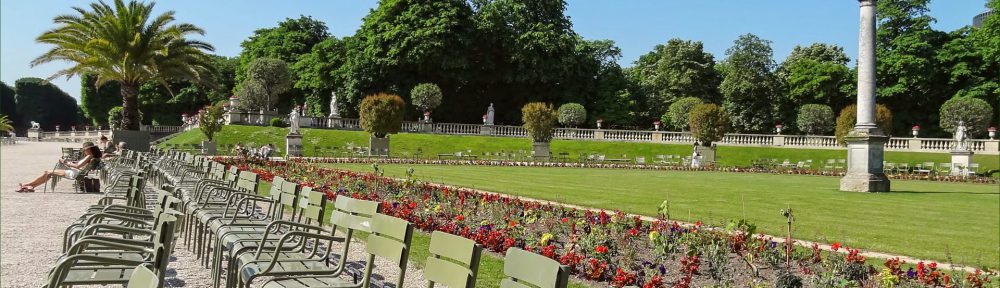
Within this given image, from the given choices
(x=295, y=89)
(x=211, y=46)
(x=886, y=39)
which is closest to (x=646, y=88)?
(x=886, y=39)

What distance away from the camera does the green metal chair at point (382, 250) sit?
14.4ft

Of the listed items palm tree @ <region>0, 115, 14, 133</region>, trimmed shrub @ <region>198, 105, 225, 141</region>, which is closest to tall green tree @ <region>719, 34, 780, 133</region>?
trimmed shrub @ <region>198, 105, 225, 141</region>

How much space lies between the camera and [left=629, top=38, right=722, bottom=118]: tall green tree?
59.3 metres

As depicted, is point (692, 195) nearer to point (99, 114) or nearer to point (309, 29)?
point (309, 29)

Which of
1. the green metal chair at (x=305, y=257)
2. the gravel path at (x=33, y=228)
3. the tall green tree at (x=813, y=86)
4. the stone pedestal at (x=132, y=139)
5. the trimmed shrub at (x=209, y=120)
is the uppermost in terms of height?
the tall green tree at (x=813, y=86)

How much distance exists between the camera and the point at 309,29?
229 ft

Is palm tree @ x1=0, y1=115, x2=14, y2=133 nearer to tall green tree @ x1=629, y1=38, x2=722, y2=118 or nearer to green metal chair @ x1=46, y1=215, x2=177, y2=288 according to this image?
tall green tree @ x1=629, y1=38, x2=722, y2=118

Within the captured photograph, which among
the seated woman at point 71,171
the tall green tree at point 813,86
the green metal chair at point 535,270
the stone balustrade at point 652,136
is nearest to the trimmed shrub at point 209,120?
the stone balustrade at point 652,136

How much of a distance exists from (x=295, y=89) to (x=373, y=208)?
6283 centimetres

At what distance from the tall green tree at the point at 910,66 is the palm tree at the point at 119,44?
45.6 metres

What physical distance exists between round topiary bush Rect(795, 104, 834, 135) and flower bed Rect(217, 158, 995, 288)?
149 feet

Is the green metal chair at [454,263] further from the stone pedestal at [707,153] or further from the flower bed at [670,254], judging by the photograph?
the stone pedestal at [707,153]

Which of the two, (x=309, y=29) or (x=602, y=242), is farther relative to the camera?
(x=309, y=29)

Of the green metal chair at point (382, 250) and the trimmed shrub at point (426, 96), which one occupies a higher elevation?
the trimmed shrub at point (426, 96)
